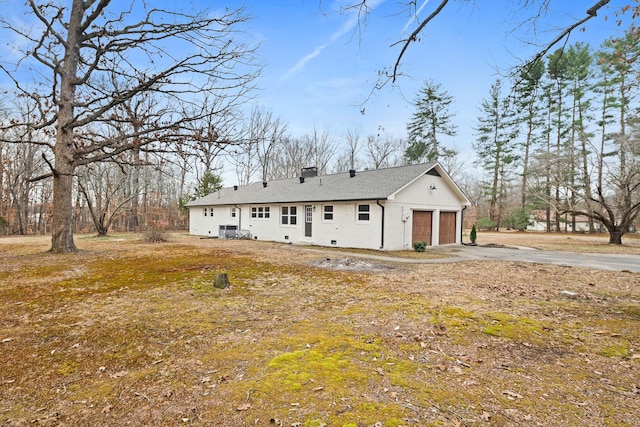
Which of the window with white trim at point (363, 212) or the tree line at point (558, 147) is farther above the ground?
the tree line at point (558, 147)

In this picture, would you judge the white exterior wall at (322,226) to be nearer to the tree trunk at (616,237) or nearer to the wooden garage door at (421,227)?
the wooden garage door at (421,227)

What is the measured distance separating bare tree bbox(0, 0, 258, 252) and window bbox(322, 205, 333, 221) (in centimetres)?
879

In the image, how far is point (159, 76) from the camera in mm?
8844

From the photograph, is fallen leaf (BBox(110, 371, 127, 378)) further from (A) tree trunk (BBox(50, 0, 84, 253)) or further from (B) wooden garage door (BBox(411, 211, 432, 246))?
(B) wooden garage door (BBox(411, 211, 432, 246))

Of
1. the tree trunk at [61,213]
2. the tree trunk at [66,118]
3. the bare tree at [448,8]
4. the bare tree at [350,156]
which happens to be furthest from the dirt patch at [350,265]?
the bare tree at [350,156]

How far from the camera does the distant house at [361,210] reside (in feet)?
47.8

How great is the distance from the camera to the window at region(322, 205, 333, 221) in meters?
16.3

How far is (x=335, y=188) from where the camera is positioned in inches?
689

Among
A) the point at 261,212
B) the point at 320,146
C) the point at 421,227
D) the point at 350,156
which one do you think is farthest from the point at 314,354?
the point at 350,156

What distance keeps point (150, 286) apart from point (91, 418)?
4482 mm

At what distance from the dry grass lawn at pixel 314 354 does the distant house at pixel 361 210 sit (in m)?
7.90

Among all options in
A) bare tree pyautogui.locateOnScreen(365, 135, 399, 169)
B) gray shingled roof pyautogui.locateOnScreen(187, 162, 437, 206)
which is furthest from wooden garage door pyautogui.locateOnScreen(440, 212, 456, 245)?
bare tree pyautogui.locateOnScreen(365, 135, 399, 169)

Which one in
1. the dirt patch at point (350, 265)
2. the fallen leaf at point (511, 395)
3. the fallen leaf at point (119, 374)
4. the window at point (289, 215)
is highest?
the window at point (289, 215)

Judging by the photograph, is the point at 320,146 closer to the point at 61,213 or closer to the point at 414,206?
the point at 414,206
